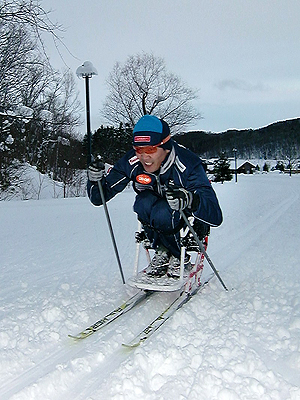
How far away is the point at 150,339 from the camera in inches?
107

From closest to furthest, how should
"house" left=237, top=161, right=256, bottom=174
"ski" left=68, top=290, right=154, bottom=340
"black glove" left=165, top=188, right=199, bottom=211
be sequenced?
1. "ski" left=68, top=290, right=154, bottom=340
2. "black glove" left=165, top=188, right=199, bottom=211
3. "house" left=237, top=161, right=256, bottom=174

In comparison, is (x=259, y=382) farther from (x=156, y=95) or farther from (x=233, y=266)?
(x=156, y=95)

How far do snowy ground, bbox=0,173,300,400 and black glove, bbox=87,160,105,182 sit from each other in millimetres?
1070

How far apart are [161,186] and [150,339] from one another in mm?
1379

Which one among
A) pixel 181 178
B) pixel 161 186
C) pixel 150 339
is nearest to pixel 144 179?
pixel 161 186

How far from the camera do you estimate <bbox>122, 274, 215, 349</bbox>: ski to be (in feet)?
8.86

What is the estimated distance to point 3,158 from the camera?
52.8ft

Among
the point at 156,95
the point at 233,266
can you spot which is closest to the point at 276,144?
the point at 156,95

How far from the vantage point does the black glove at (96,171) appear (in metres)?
3.69

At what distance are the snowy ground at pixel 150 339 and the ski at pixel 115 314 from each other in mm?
58

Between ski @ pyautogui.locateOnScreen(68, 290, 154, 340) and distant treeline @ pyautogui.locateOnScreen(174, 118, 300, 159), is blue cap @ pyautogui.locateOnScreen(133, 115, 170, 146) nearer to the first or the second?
ski @ pyautogui.locateOnScreen(68, 290, 154, 340)

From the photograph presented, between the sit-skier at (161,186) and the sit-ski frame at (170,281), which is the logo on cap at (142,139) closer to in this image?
the sit-skier at (161,186)

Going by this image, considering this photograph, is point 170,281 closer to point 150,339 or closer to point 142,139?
point 150,339

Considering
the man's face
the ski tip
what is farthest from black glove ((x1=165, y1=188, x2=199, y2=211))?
the ski tip
